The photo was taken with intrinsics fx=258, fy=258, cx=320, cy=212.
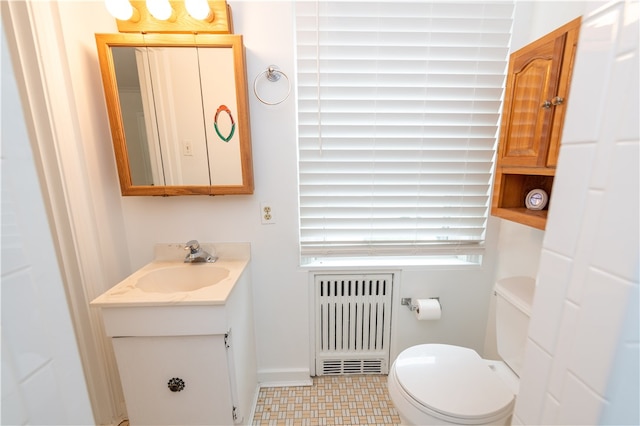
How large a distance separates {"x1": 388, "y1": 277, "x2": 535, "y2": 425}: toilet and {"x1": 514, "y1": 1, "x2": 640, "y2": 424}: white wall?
2.08 ft

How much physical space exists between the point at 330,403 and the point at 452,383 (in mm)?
758

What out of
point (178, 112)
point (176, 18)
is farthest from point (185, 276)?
point (176, 18)

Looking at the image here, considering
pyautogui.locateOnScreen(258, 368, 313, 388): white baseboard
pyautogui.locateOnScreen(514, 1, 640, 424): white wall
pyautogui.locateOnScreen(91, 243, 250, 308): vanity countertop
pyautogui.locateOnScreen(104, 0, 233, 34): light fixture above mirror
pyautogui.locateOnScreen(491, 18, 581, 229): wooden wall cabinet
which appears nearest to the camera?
pyautogui.locateOnScreen(514, 1, 640, 424): white wall

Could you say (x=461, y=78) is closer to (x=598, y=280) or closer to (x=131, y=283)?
(x=598, y=280)

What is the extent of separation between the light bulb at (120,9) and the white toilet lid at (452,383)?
1876 millimetres

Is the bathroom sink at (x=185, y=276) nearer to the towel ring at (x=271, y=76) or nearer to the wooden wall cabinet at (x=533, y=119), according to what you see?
the towel ring at (x=271, y=76)

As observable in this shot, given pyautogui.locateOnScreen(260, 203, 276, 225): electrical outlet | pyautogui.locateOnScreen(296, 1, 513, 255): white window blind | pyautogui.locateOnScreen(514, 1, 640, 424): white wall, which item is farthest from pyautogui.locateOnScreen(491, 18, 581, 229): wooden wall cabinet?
pyautogui.locateOnScreen(260, 203, 276, 225): electrical outlet

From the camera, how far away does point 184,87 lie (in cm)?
→ 122

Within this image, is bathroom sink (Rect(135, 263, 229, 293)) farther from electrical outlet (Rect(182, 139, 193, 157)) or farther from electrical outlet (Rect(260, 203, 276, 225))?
→ electrical outlet (Rect(182, 139, 193, 157))

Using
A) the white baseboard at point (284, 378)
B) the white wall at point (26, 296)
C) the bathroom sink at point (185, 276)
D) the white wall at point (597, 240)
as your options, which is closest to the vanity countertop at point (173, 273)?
the bathroom sink at point (185, 276)

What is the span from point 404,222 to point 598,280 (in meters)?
1.10

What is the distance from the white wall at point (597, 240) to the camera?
32 cm

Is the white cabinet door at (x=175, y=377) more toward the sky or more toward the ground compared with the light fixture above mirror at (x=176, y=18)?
more toward the ground

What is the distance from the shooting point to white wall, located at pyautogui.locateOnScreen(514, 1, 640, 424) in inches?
12.6
